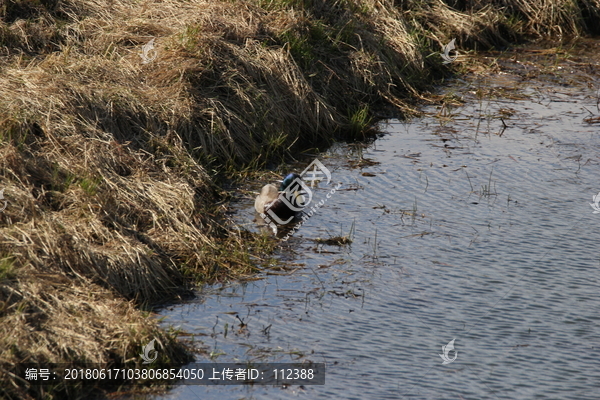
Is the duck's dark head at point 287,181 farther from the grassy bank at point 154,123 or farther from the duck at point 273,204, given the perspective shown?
the grassy bank at point 154,123

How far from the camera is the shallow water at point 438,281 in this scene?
4.80 metres

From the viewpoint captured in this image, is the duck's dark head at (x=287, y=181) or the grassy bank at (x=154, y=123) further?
the duck's dark head at (x=287, y=181)

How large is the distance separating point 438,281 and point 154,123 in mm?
2930

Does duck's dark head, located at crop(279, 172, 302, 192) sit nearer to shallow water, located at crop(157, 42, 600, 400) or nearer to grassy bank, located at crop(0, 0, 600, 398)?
shallow water, located at crop(157, 42, 600, 400)

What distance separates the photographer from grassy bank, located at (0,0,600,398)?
190 inches

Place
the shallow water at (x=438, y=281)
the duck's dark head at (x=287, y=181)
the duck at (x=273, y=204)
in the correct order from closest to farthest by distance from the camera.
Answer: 1. the shallow water at (x=438, y=281)
2. the duck at (x=273, y=204)
3. the duck's dark head at (x=287, y=181)

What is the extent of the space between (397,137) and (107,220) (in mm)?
3846

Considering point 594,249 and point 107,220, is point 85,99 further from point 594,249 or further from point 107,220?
point 594,249

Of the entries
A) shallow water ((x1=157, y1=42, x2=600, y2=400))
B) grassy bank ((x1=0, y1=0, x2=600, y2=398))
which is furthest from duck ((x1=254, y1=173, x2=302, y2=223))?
grassy bank ((x1=0, y1=0, x2=600, y2=398))

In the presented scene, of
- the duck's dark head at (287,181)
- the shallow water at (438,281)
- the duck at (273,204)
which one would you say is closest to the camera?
the shallow water at (438,281)

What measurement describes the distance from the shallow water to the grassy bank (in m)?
0.41

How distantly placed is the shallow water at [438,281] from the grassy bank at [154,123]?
0.41 metres

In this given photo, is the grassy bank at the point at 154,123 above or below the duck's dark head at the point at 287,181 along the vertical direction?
above

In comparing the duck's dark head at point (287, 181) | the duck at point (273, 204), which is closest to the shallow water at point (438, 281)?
the duck at point (273, 204)
